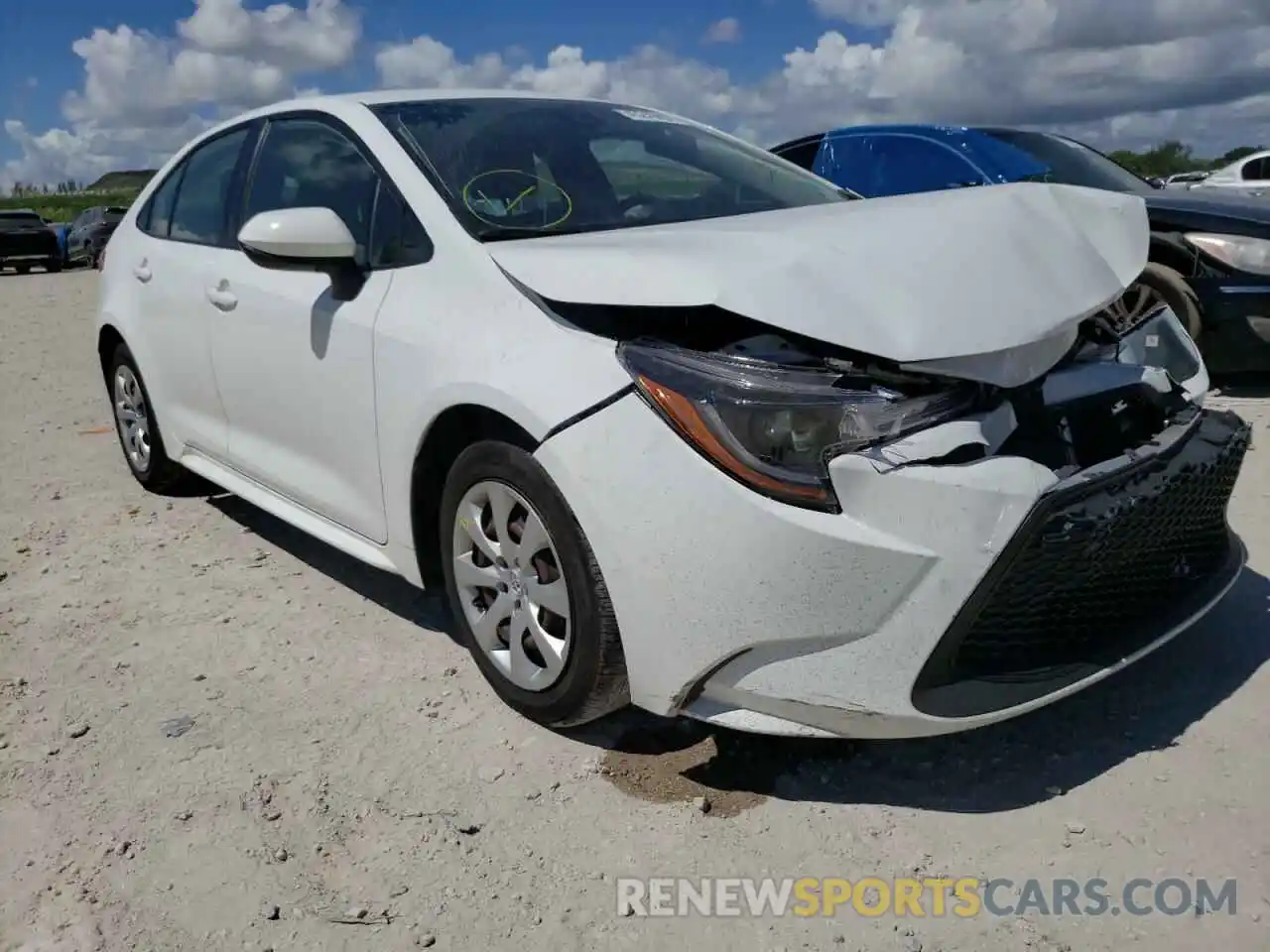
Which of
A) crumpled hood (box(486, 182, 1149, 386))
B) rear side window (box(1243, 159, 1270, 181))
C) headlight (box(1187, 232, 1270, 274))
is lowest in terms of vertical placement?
headlight (box(1187, 232, 1270, 274))

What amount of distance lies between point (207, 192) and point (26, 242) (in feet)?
77.1

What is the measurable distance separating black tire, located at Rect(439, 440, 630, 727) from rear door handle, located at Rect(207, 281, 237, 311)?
134 cm

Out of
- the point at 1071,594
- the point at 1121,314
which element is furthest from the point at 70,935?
the point at 1121,314

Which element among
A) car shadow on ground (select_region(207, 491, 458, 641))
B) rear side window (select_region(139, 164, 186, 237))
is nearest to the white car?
car shadow on ground (select_region(207, 491, 458, 641))

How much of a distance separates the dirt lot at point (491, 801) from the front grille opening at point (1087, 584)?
326 mm

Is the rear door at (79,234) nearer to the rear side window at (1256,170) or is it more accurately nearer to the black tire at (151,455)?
the black tire at (151,455)

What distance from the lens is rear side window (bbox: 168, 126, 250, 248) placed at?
396cm

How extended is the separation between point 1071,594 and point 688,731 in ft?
3.28

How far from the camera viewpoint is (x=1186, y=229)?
220 inches

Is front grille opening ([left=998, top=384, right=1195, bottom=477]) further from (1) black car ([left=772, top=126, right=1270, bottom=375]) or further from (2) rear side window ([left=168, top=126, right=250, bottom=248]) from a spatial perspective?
(2) rear side window ([left=168, top=126, right=250, bottom=248])

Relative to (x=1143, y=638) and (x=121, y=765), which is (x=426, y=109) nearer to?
(x=121, y=765)

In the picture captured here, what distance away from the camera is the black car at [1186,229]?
17.7 feet

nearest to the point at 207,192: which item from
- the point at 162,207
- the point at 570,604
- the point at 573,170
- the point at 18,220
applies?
the point at 162,207

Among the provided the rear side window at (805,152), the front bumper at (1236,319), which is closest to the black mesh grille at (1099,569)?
the front bumper at (1236,319)
